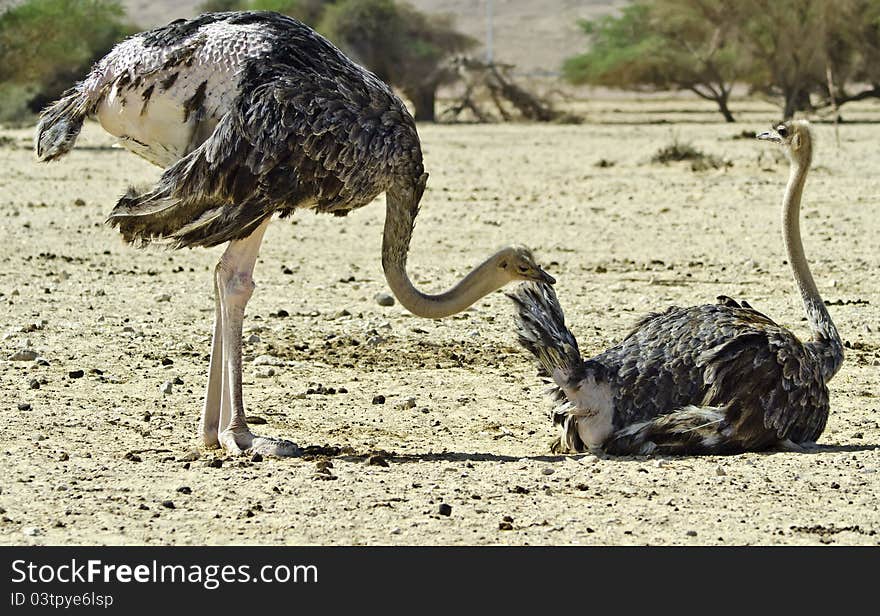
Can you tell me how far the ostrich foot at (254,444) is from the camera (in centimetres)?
569

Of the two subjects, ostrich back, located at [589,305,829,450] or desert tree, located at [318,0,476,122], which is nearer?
ostrich back, located at [589,305,829,450]

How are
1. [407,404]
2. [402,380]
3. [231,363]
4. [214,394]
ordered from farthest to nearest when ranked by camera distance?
[402,380], [407,404], [214,394], [231,363]

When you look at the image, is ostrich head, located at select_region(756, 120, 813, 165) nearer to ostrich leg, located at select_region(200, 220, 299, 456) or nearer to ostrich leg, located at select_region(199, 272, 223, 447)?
ostrich leg, located at select_region(200, 220, 299, 456)

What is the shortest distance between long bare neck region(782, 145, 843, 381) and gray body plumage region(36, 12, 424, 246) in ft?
5.13

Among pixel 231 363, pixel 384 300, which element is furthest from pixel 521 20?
pixel 231 363

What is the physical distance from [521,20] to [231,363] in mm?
83365

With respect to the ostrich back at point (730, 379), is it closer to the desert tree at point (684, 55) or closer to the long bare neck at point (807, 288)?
the long bare neck at point (807, 288)

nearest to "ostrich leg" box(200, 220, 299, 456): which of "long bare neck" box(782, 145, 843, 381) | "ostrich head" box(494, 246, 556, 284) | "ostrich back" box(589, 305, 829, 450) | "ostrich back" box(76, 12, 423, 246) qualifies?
"ostrich back" box(76, 12, 423, 246)

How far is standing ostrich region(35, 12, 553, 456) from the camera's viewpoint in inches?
215

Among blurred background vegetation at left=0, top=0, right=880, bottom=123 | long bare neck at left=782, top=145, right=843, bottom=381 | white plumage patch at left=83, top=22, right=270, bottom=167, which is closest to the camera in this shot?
white plumage patch at left=83, top=22, right=270, bottom=167

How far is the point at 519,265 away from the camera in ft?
19.1

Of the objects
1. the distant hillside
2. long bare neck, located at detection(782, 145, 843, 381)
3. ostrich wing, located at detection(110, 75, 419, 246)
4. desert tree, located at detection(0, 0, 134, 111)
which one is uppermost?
the distant hillside

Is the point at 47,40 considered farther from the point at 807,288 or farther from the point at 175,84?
the point at 807,288
